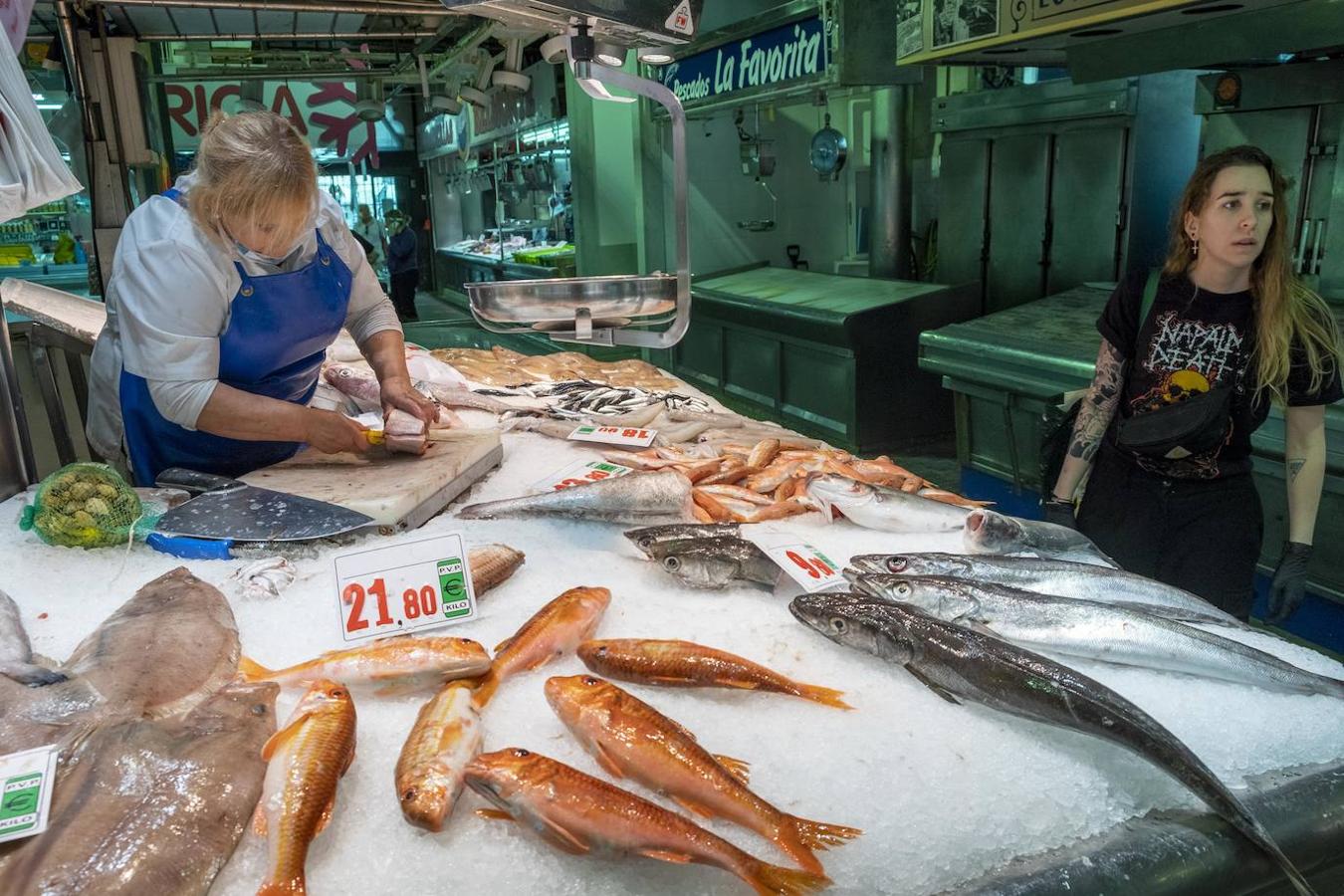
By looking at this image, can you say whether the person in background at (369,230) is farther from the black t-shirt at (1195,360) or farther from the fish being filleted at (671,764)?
the fish being filleted at (671,764)

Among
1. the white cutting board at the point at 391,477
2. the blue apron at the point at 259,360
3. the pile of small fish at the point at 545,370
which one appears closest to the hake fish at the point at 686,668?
the white cutting board at the point at 391,477

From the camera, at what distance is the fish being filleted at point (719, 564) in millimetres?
1877

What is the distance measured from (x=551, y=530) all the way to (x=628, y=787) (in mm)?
1069

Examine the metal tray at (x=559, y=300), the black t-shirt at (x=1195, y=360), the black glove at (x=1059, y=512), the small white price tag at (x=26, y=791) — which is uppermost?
the metal tray at (x=559, y=300)

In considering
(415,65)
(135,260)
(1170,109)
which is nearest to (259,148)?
(135,260)

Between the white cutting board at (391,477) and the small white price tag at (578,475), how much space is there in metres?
0.21

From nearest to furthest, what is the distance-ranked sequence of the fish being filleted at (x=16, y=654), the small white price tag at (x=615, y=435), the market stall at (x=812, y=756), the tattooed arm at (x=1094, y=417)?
1. the market stall at (x=812, y=756)
2. the fish being filleted at (x=16, y=654)
3. the tattooed arm at (x=1094, y=417)
4. the small white price tag at (x=615, y=435)

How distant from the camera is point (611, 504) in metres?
2.30

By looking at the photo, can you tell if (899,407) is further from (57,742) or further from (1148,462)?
(57,742)

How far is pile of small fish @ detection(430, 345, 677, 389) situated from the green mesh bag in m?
2.23

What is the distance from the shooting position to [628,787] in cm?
124

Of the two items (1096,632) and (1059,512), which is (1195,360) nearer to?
(1059,512)

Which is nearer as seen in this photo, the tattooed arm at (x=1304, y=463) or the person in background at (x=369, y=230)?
the tattooed arm at (x=1304, y=463)

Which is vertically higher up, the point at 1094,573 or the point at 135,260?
the point at 135,260
